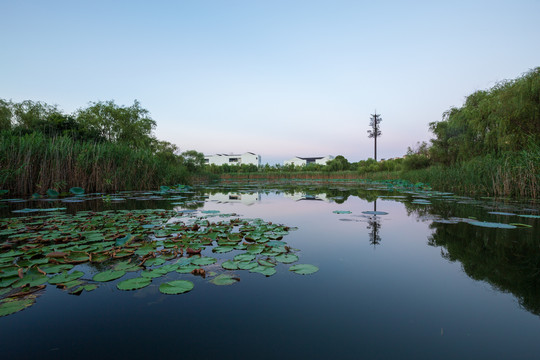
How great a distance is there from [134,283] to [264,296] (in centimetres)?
95

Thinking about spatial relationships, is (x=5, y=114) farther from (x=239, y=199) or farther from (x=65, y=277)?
(x=65, y=277)

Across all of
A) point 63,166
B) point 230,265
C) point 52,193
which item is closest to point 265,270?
point 230,265

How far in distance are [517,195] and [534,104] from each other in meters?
3.35

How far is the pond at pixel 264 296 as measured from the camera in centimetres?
118

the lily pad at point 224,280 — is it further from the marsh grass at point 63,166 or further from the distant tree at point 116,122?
the distant tree at point 116,122

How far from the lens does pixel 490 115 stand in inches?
436

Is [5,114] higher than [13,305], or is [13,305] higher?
[5,114]

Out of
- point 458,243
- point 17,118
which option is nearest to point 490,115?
point 458,243

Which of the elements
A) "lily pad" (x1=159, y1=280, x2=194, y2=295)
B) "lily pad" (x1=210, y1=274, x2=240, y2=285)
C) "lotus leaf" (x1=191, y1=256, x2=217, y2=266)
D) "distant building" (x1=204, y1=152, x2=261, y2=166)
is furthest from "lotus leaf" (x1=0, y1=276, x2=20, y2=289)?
"distant building" (x1=204, y1=152, x2=261, y2=166)

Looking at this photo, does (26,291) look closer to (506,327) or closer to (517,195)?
(506,327)

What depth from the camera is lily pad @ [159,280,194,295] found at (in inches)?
66.4

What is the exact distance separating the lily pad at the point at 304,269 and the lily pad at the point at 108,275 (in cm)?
137

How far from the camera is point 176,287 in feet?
5.73

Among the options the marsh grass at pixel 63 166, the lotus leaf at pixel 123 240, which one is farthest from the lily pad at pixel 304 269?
the marsh grass at pixel 63 166
